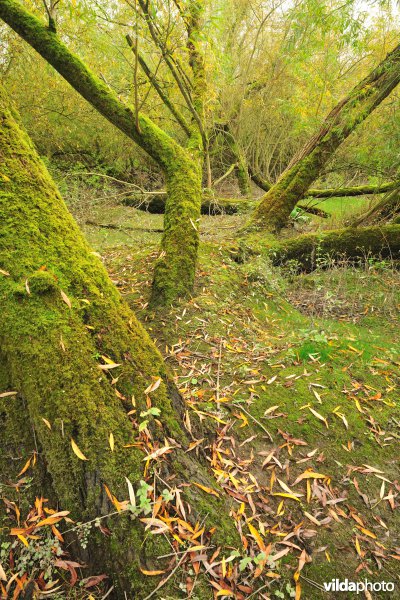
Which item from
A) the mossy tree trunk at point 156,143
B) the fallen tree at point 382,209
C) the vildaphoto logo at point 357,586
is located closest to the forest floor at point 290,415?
the vildaphoto logo at point 357,586

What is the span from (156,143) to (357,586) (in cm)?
468

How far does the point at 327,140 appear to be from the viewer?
591 cm

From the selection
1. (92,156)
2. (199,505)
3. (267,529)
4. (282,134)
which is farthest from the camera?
(282,134)

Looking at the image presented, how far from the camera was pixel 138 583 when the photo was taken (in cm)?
142

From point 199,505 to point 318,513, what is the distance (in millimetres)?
851

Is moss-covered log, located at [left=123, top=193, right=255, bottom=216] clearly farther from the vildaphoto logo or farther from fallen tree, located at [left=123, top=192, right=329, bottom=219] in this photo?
the vildaphoto logo

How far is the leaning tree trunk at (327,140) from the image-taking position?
544 cm

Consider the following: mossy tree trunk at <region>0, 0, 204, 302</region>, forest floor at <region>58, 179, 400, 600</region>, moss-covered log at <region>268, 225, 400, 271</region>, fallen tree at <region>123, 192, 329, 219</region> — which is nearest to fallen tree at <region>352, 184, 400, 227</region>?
moss-covered log at <region>268, 225, 400, 271</region>

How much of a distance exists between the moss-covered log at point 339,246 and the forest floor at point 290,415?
133cm

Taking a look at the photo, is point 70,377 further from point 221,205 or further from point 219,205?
point 221,205

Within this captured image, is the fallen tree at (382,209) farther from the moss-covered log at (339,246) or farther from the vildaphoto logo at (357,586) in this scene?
the vildaphoto logo at (357,586)

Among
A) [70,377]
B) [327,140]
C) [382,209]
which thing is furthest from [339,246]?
[70,377]

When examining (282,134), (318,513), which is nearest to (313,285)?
(318,513)

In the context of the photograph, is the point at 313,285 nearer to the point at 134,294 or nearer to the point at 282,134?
the point at 134,294
